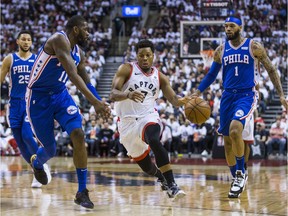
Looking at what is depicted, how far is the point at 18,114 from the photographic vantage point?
876 centimetres

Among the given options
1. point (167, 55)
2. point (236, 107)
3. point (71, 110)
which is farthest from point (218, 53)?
point (167, 55)

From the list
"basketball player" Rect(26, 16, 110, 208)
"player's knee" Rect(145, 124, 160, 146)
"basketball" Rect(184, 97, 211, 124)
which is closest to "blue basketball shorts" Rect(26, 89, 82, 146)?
"basketball player" Rect(26, 16, 110, 208)

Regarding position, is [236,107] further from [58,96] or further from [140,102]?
[58,96]

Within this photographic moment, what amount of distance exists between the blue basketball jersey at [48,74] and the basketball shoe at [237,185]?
239 centimetres

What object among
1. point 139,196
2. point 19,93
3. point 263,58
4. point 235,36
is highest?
point 235,36

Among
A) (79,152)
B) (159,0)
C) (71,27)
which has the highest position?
(159,0)

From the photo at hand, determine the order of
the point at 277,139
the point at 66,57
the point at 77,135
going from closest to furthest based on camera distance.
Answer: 1. the point at 66,57
2. the point at 77,135
3. the point at 277,139

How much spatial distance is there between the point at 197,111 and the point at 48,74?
6.83ft

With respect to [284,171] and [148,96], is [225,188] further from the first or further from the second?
[284,171]

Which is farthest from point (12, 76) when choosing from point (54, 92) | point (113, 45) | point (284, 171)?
point (113, 45)

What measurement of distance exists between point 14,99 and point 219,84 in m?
12.3

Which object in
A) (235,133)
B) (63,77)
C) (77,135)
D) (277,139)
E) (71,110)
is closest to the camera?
(77,135)

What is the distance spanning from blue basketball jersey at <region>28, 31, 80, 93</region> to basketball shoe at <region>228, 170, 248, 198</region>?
2386 mm

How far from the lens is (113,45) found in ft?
90.4
